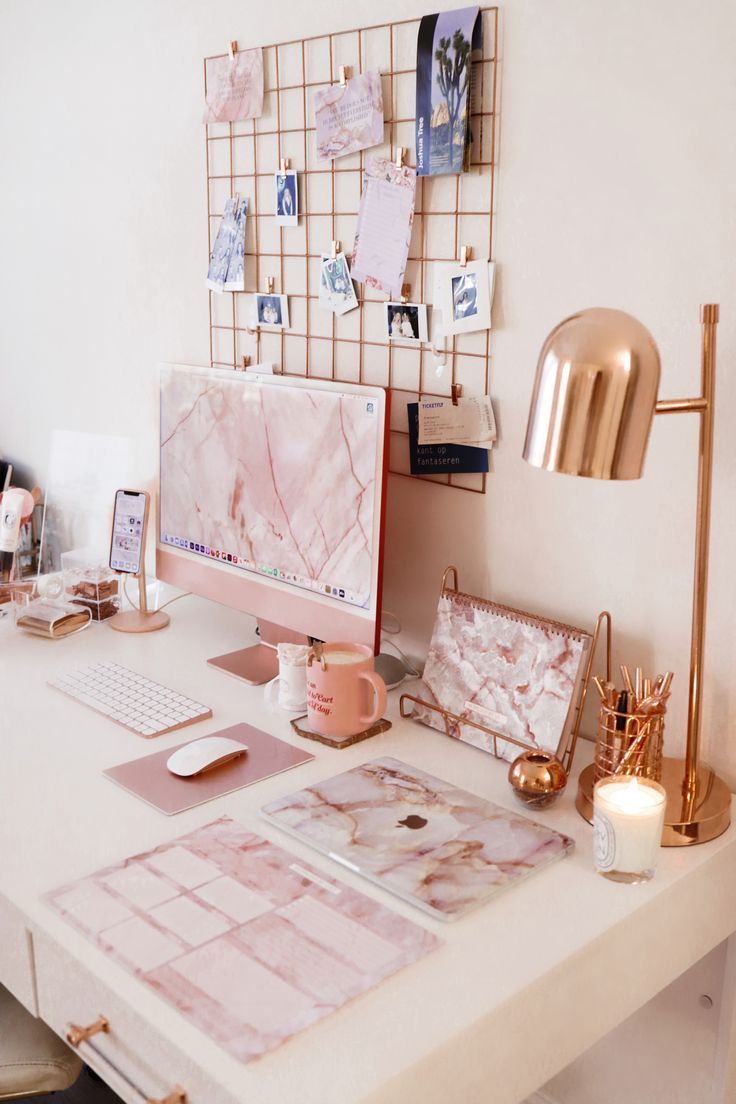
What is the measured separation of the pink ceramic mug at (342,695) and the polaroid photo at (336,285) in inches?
21.2

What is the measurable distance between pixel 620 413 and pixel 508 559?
0.54 m

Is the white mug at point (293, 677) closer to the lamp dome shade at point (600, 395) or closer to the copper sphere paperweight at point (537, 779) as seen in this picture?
the copper sphere paperweight at point (537, 779)

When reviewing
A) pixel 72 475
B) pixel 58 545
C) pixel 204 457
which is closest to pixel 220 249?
pixel 204 457

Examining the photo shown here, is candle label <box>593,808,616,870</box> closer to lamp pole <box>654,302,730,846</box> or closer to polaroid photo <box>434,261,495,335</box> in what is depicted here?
lamp pole <box>654,302,730,846</box>

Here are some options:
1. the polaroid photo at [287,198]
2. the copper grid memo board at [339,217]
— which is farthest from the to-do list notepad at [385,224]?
the polaroid photo at [287,198]

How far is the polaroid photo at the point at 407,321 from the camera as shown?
4.80ft

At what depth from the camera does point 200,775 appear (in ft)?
4.09

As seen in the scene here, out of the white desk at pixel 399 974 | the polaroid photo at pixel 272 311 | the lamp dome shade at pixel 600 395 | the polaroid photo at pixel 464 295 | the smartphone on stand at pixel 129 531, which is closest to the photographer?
the white desk at pixel 399 974

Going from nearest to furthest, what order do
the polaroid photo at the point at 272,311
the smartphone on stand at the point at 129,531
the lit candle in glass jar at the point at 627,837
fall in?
1. the lit candle in glass jar at the point at 627,837
2. the polaroid photo at the point at 272,311
3. the smartphone on stand at the point at 129,531

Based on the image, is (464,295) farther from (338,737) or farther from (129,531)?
(129,531)

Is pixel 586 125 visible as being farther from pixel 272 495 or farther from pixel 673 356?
pixel 272 495

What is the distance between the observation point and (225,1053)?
0.81 meters

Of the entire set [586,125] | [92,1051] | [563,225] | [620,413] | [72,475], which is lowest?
[92,1051]

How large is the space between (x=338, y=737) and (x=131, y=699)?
1.01 feet
